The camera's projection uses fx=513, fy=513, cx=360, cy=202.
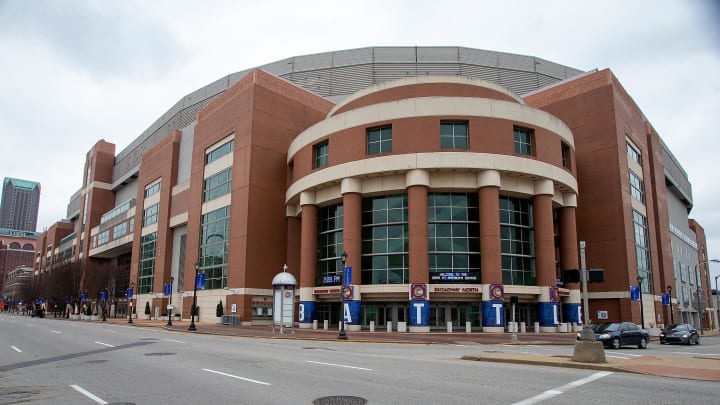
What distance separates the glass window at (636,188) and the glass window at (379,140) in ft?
98.6

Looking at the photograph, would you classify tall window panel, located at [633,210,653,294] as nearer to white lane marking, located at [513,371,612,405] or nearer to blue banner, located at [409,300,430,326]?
blue banner, located at [409,300,430,326]

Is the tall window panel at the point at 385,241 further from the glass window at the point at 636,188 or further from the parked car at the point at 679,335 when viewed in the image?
the glass window at the point at 636,188

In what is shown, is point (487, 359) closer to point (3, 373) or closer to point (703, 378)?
point (703, 378)

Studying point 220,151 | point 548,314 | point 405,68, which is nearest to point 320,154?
point 220,151

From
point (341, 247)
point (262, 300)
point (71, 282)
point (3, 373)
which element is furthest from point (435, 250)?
point (71, 282)

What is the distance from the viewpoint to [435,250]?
42.8 metres

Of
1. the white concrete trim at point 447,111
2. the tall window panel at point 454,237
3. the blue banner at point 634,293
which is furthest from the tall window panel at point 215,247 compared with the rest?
the blue banner at point 634,293

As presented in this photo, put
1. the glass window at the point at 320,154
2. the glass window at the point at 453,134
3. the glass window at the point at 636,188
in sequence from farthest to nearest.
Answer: the glass window at the point at 636,188 < the glass window at the point at 320,154 < the glass window at the point at 453,134

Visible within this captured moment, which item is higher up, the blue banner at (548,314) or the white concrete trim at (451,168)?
the white concrete trim at (451,168)

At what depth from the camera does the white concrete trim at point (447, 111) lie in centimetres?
4297

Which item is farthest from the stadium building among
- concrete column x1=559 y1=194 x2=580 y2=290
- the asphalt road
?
the asphalt road

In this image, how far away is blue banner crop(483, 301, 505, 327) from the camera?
3923 centimetres

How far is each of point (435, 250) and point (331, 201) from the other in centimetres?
1153

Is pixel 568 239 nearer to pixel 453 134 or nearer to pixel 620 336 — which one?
pixel 453 134
